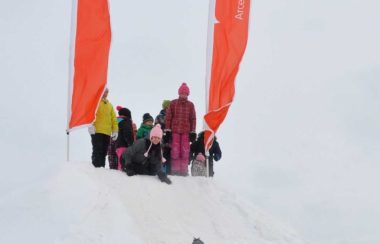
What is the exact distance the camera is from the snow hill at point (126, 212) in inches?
301

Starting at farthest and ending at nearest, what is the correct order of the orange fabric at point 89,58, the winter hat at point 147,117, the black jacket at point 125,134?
the winter hat at point 147,117 < the black jacket at point 125,134 < the orange fabric at point 89,58

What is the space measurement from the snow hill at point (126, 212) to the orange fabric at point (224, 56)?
1.46 metres

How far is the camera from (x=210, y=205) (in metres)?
10.5

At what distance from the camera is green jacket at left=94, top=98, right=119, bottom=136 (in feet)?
36.9

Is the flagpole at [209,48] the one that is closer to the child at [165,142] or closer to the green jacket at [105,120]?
the child at [165,142]

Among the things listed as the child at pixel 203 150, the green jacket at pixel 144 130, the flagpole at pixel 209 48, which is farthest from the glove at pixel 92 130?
the flagpole at pixel 209 48

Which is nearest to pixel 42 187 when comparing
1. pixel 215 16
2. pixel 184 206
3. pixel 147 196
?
pixel 147 196

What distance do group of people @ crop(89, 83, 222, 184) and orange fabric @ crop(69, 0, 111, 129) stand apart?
37cm

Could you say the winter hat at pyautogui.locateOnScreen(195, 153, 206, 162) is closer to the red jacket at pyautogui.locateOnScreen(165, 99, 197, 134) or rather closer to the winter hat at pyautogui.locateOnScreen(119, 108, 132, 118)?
the red jacket at pyautogui.locateOnScreen(165, 99, 197, 134)

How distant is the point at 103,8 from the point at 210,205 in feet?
13.5

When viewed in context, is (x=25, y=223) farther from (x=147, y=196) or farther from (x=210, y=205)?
A: (x=210, y=205)

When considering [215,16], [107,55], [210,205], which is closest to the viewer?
[210,205]

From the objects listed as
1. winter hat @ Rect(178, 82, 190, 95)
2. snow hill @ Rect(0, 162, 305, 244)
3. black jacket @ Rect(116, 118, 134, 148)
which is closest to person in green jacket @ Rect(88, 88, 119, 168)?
black jacket @ Rect(116, 118, 134, 148)

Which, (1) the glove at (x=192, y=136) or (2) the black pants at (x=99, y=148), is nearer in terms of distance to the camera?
(2) the black pants at (x=99, y=148)
